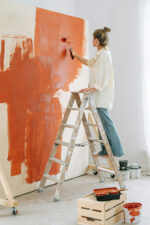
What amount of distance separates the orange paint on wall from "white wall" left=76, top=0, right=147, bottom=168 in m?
0.70

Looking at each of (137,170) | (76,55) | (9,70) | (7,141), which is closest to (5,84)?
(9,70)

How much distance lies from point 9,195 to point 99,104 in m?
1.37

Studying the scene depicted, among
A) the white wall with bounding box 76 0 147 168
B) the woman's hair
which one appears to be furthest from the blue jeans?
the white wall with bounding box 76 0 147 168

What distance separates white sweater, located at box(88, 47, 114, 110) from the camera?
11.5ft

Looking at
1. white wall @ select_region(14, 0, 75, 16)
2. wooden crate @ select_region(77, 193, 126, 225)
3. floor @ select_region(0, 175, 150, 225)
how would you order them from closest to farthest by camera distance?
wooden crate @ select_region(77, 193, 126, 225) → floor @ select_region(0, 175, 150, 225) → white wall @ select_region(14, 0, 75, 16)

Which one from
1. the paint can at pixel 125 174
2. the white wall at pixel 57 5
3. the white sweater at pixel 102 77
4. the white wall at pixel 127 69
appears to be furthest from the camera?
the white wall at pixel 127 69

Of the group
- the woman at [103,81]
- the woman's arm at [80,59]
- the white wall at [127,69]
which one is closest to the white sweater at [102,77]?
the woman at [103,81]

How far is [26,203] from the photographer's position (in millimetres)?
3182

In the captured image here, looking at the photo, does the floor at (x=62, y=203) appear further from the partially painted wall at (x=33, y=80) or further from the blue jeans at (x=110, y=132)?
the blue jeans at (x=110, y=132)

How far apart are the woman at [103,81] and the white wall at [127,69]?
0.83 metres

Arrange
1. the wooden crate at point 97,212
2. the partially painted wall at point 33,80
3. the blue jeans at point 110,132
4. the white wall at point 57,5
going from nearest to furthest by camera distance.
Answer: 1. the wooden crate at point 97,212
2. the partially painted wall at point 33,80
3. the blue jeans at point 110,132
4. the white wall at point 57,5

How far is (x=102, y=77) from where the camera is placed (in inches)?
138

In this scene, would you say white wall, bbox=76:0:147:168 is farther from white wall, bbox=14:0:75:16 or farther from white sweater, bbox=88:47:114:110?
white sweater, bbox=88:47:114:110

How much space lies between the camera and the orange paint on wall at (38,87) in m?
3.31
